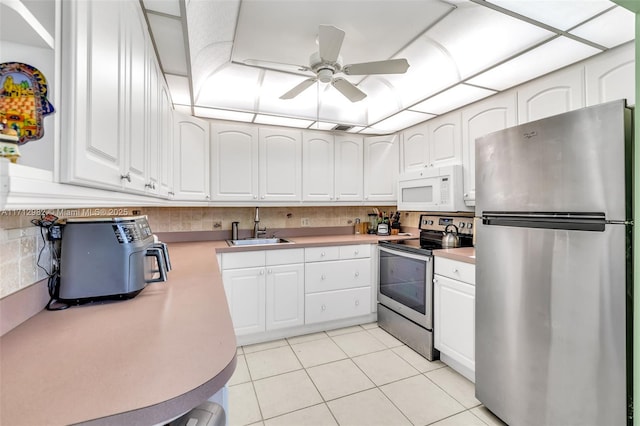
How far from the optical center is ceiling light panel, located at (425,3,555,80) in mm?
1539

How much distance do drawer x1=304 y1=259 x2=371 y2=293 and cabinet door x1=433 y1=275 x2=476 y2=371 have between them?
839mm

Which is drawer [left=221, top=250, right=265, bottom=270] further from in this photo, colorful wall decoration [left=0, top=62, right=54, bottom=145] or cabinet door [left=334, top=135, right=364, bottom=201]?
colorful wall decoration [left=0, top=62, right=54, bottom=145]

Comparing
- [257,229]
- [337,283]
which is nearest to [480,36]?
[337,283]

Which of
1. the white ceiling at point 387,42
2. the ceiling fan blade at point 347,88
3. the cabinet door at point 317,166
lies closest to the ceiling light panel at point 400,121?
the white ceiling at point 387,42

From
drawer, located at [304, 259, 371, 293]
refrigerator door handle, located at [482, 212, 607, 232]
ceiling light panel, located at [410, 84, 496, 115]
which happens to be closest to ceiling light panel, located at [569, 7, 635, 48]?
ceiling light panel, located at [410, 84, 496, 115]

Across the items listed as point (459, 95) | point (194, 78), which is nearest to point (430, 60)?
point (459, 95)

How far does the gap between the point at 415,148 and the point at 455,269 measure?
1.45 m

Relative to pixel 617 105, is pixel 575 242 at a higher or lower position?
lower

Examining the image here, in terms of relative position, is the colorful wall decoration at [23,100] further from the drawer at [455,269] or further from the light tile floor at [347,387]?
the drawer at [455,269]

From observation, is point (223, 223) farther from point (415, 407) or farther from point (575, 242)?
point (575, 242)

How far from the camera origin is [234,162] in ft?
9.34

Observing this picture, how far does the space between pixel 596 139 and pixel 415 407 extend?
174 centimetres

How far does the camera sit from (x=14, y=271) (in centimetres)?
92

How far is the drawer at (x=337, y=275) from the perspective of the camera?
283 cm
